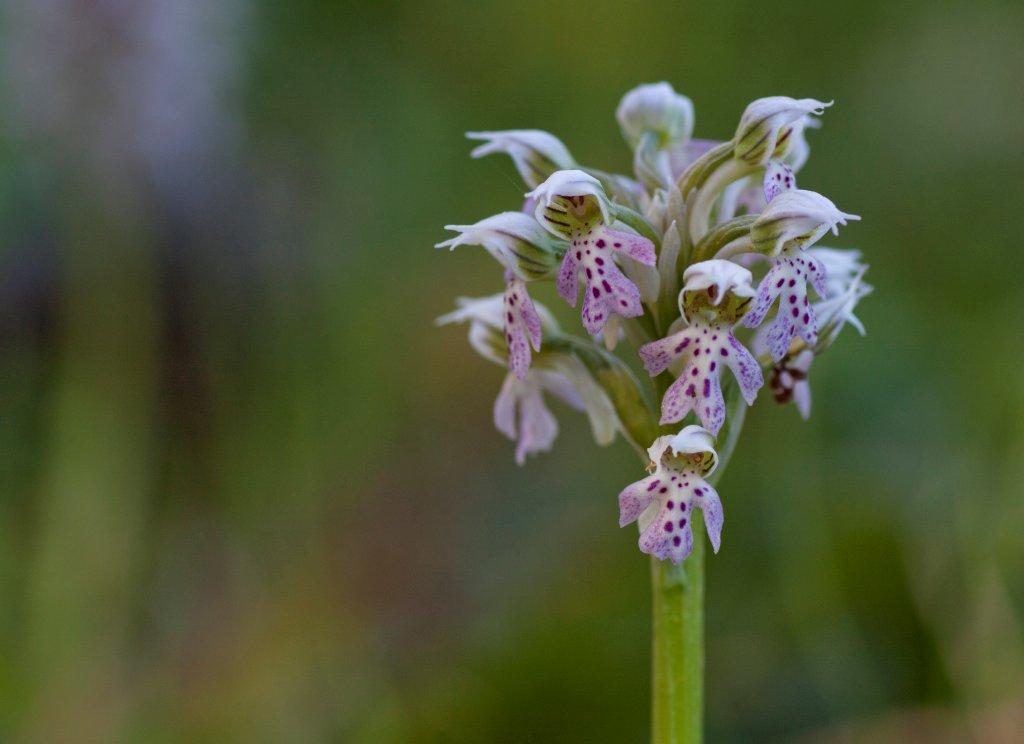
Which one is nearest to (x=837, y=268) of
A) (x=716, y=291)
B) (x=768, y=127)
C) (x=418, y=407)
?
(x=768, y=127)

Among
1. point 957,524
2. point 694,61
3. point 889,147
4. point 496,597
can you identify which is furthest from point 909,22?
point 496,597

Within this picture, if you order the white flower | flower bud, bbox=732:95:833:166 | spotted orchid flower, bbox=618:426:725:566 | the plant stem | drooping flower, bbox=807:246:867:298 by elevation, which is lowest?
the plant stem

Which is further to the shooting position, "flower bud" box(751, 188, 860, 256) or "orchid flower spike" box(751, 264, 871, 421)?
"orchid flower spike" box(751, 264, 871, 421)

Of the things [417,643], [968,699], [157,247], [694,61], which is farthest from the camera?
[157,247]

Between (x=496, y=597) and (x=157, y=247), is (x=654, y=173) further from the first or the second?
(x=157, y=247)

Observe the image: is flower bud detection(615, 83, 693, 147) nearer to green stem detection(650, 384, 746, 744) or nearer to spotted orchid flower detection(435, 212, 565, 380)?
spotted orchid flower detection(435, 212, 565, 380)

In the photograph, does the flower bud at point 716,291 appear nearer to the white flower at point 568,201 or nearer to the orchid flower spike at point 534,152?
the white flower at point 568,201

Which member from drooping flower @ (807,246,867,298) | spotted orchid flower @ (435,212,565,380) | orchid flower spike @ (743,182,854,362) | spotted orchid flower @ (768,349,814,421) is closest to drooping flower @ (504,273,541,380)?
spotted orchid flower @ (435,212,565,380)
